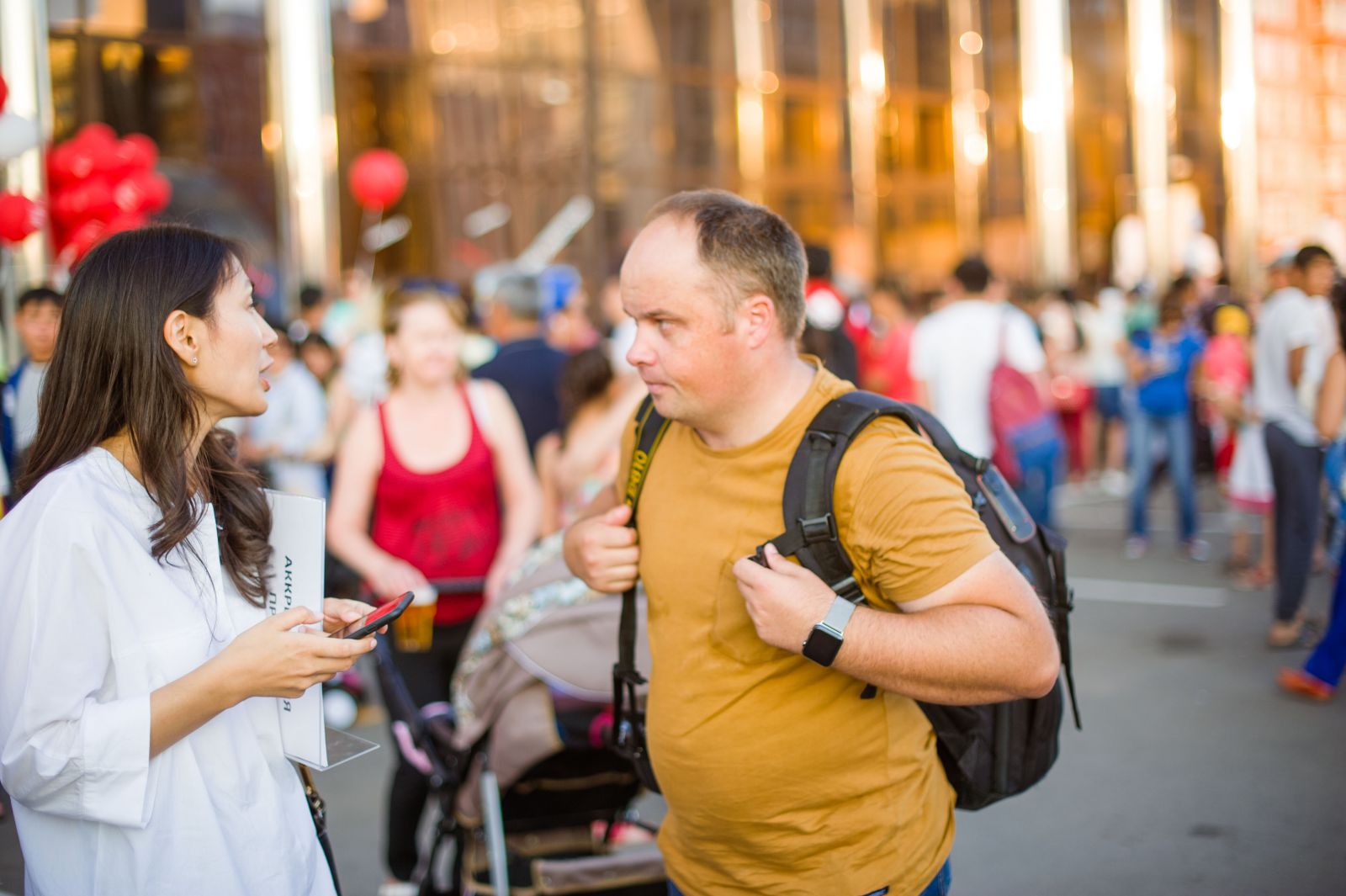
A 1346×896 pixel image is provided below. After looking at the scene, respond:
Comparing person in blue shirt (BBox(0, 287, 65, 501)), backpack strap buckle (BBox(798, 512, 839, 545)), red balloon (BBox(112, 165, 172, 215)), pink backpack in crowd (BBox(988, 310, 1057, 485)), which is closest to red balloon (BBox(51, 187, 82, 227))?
red balloon (BBox(112, 165, 172, 215))

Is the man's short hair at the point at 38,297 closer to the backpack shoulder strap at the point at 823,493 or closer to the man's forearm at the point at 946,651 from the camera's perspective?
the backpack shoulder strap at the point at 823,493

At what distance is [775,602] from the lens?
1.88m

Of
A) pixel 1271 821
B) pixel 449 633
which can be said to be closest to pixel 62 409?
pixel 449 633

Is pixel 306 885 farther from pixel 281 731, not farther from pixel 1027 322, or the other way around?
pixel 1027 322

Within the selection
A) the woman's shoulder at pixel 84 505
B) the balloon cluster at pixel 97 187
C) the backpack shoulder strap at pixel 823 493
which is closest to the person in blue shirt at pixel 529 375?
the balloon cluster at pixel 97 187

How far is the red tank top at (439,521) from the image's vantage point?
3.78 meters

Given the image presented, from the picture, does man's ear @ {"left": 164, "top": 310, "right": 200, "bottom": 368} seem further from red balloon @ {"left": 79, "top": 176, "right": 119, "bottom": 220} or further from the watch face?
red balloon @ {"left": 79, "top": 176, "right": 119, "bottom": 220}

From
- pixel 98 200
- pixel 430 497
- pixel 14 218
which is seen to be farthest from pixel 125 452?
pixel 98 200

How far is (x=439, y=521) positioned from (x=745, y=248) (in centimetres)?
205

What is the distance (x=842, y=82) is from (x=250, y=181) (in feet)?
33.6

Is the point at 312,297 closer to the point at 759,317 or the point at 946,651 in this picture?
the point at 759,317

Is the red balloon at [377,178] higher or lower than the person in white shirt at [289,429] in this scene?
higher

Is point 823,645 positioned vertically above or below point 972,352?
below

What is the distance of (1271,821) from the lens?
439 cm
